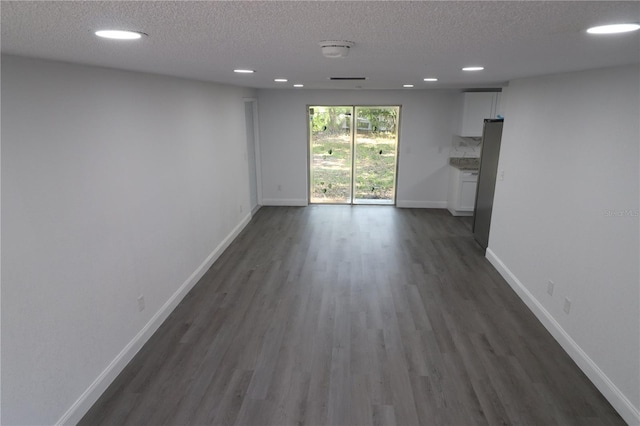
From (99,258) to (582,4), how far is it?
290 cm

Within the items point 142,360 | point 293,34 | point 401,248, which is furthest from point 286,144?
point 293,34

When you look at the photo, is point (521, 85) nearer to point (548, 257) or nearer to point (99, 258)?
point (548, 257)

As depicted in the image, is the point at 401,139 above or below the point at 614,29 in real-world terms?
below

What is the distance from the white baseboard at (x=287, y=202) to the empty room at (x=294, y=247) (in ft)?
7.54

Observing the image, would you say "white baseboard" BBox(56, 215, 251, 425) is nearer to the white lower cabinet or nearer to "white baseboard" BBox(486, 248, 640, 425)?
"white baseboard" BBox(486, 248, 640, 425)

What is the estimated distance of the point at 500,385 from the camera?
109 inches

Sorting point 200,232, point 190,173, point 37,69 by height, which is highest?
point 37,69

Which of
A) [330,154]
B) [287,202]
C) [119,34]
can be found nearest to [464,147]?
[330,154]

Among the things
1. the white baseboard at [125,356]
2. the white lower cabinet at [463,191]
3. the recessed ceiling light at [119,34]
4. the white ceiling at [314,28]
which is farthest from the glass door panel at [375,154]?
the recessed ceiling light at [119,34]

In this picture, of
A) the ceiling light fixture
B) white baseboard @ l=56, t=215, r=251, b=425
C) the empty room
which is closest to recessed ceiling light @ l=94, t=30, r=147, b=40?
the empty room

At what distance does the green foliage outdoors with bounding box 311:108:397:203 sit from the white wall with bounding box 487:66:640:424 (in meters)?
3.36

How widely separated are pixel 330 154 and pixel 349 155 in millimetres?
389

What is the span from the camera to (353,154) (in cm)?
761

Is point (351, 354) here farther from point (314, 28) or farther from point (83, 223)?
point (314, 28)
